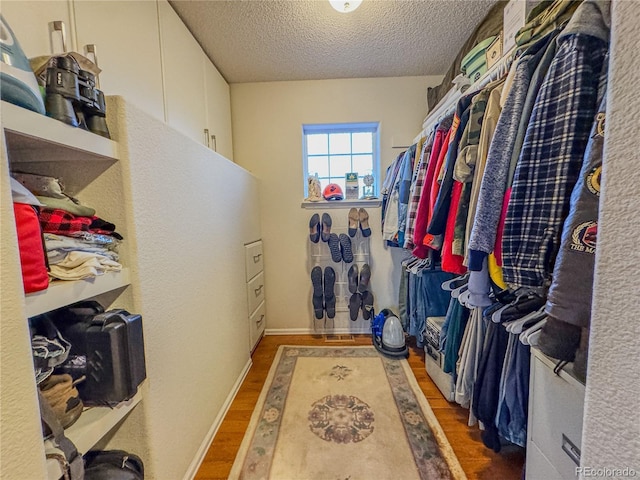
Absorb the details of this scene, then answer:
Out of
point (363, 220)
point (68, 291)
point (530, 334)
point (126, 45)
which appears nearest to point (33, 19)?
point (126, 45)

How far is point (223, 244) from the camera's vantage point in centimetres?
162

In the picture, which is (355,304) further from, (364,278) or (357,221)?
(357,221)

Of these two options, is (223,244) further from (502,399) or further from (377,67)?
(377,67)

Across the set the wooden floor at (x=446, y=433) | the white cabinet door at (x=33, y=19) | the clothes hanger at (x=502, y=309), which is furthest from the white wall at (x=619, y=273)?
the white cabinet door at (x=33, y=19)

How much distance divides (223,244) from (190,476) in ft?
3.68

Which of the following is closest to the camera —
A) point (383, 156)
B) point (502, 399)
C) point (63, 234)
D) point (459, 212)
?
point (63, 234)

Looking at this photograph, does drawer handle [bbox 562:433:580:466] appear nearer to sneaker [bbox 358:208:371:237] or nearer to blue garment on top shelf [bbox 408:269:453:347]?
blue garment on top shelf [bbox 408:269:453:347]

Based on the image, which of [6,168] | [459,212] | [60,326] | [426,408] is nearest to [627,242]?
[459,212]

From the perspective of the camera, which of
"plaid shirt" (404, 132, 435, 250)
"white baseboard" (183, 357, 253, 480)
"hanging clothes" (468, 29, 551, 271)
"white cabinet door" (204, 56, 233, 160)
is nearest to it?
"hanging clothes" (468, 29, 551, 271)

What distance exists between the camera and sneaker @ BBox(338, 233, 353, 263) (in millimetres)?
2365

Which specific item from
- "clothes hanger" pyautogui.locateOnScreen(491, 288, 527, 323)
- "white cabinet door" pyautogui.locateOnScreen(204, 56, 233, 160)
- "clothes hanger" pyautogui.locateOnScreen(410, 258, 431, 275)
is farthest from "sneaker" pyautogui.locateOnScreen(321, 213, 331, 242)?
"clothes hanger" pyautogui.locateOnScreen(491, 288, 527, 323)

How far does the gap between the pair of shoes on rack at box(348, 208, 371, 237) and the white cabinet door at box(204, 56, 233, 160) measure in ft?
4.10

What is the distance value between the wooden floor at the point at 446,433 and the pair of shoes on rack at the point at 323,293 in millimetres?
702

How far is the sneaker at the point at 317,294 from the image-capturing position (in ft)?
7.88
